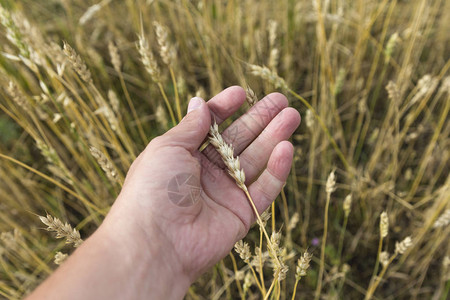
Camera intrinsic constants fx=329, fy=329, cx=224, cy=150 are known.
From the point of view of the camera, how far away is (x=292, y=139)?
1.91m

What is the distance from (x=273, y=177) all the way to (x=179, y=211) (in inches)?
14.1

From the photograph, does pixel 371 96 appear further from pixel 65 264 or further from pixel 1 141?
pixel 1 141

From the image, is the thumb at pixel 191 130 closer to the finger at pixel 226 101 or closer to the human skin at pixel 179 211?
the human skin at pixel 179 211

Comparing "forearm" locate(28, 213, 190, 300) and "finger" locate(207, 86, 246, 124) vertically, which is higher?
"finger" locate(207, 86, 246, 124)

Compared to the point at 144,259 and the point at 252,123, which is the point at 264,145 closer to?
the point at 252,123

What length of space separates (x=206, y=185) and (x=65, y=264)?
19.7 inches

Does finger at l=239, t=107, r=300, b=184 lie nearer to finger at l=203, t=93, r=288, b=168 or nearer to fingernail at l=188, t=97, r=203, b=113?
finger at l=203, t=93, r=288, b=168

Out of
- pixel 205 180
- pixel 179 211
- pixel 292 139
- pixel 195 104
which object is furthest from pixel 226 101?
pixel 292 139

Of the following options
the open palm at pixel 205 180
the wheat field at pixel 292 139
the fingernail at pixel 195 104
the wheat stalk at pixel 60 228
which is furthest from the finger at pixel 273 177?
the wheat stalk at pixel 60 228

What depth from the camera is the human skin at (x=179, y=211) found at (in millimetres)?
856

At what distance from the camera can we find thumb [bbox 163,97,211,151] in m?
1.07

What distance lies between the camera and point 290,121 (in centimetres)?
123

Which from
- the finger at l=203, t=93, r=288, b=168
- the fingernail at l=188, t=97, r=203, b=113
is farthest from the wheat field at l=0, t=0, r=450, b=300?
the finger at l=203, t=93, r=288, b=168

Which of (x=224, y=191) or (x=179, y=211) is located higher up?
(x=179, y=211)
